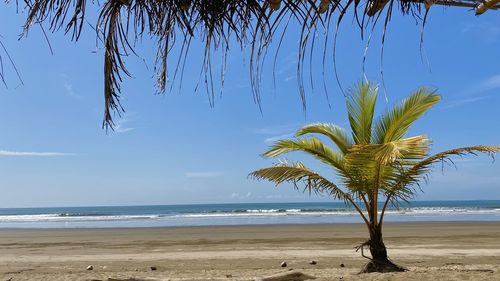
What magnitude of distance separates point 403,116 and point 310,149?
1.61 m

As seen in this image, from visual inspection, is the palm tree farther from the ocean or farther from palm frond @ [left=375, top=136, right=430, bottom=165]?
the ocean

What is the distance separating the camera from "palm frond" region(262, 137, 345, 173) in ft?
26.8

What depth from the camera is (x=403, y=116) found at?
25.7ft

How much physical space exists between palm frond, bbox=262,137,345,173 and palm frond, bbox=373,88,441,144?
2.51 feet

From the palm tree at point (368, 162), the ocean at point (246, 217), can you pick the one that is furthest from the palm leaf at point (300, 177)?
the ocean at point (246, 217)

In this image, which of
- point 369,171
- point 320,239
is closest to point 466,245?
point 320,239

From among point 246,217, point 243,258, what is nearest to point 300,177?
point 243,258

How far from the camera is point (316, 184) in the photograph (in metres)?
8.23

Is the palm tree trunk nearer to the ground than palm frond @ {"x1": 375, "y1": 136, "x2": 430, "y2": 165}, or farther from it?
nearer to the ground

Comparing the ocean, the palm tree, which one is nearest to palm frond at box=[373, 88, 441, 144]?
the palm tree

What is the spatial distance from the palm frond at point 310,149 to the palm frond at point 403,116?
766mm

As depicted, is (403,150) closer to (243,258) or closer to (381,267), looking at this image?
(381,267)

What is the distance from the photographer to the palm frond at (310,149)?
8.17m

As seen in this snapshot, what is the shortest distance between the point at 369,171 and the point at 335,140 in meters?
0.83
